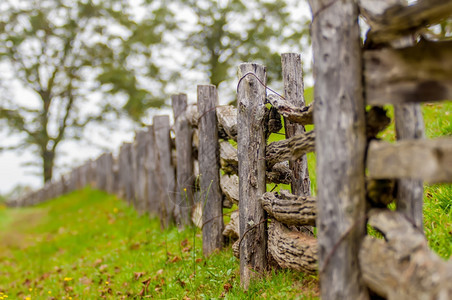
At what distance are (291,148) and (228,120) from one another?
1.31 metres

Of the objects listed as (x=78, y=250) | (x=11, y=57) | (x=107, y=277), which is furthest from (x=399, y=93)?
(x=11, y=57)

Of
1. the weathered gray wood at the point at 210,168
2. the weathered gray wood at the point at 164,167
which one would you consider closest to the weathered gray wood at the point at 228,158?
the weathered gray wood at the point at 210,168

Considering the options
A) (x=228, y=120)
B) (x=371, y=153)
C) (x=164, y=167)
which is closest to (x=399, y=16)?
(x=371, y=153)

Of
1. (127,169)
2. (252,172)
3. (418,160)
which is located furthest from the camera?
(127,169)

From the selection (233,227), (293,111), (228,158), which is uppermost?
(293,111)

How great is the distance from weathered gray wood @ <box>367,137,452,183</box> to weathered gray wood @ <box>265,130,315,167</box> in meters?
0.68

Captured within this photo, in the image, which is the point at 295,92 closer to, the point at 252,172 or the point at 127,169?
the point at 252,172

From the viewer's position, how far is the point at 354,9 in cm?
196

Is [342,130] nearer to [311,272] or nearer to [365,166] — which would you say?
[365,166]

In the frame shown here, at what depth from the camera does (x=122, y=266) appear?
4875mm

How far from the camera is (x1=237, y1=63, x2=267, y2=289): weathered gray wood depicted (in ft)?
10.7

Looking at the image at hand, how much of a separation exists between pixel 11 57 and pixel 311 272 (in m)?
20.1

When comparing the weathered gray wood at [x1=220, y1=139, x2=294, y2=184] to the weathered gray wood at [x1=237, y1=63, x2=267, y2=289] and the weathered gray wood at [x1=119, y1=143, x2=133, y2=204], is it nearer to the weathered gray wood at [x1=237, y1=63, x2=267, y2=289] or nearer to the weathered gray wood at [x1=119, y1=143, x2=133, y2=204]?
the weathered gray wood at [x1=237, y1=63, x2=267, y2=289]

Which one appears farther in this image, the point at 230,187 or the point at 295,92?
the point at 230,187
